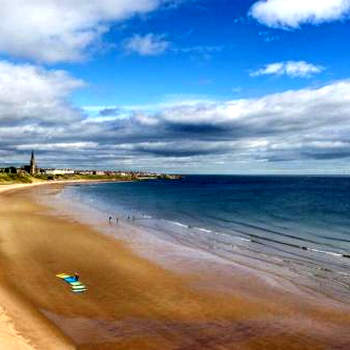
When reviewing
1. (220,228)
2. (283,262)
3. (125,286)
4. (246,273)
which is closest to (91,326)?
(125,286)

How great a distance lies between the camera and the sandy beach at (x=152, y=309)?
16062mm

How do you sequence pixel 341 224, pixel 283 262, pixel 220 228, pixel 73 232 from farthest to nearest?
1. pixel 341 224
2. pixel 220 228
3. pixel 73 232
4. pixel 283 262

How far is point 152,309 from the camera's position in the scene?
64.7ft

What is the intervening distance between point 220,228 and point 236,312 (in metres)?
30.1

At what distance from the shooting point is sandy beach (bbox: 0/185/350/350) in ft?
52.7

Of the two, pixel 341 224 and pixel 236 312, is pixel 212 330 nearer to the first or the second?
pixel 236 312

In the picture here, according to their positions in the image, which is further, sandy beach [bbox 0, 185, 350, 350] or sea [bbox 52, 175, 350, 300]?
sea [bbox 52, 175, 350, 300]

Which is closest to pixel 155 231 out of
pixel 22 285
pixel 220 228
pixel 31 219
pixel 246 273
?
pixel 220 228

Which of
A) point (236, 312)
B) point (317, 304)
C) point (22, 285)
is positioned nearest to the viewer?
point (236, 312)

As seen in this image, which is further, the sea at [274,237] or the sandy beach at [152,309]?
the sea at [274,237]

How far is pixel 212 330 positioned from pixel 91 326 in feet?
15.8

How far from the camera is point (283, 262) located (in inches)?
1224

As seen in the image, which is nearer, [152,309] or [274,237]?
[152,309]

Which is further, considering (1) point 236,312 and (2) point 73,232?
(2) point 73,232
